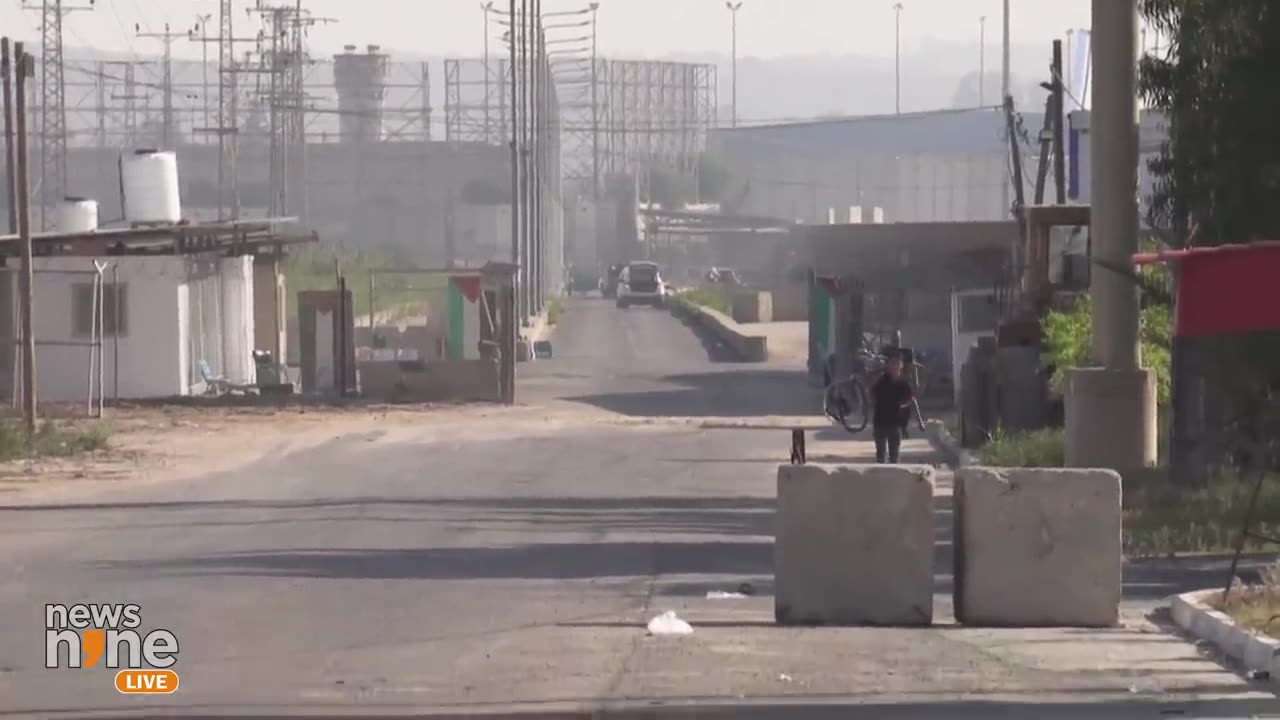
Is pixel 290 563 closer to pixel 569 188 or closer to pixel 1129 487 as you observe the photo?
pixel 1129 487

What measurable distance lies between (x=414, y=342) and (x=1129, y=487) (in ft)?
A: 109

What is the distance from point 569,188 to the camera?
193m

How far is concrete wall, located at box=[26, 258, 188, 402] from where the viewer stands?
124 feet

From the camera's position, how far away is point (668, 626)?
12344 mm

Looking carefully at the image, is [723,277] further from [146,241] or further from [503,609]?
[503,609]

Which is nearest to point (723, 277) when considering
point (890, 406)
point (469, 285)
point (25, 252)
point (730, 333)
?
point (730, 333)

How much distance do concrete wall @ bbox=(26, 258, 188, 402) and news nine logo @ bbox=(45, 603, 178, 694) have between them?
25.8 metres

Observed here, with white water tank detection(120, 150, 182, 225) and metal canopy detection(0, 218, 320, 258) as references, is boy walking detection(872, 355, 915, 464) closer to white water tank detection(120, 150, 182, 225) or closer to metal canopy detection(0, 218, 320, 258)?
metal canopy detection(0, 218, 320, 258)

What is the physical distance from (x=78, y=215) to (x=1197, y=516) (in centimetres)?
2989

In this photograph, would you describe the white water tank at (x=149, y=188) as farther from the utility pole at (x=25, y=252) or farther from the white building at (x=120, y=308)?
the utility pole at (x=25, y=252)

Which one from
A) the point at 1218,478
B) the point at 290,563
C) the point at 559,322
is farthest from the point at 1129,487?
the point at 559,322

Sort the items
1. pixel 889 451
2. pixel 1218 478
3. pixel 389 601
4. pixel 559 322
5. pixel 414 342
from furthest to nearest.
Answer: pixel 559 322 → pixel 414 342 → pixel 889 451 → pixel 1218 478 → pixel 389 601

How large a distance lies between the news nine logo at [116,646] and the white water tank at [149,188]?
29834 mm

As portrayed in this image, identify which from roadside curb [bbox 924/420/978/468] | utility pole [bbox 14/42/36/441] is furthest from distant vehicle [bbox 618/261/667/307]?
utility pole [bbox 14/42/36/441]
